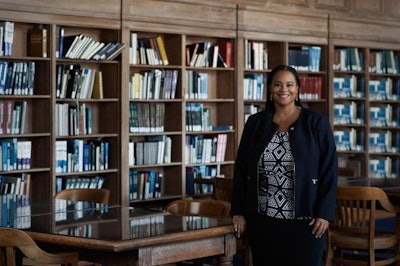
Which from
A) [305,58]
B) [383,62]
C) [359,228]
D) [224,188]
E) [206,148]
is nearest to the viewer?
[359,228]

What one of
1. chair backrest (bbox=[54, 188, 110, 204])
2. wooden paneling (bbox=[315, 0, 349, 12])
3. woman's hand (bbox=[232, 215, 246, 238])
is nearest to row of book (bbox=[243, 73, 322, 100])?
wooden paneling (bbox=[315, 0, 349, 12])

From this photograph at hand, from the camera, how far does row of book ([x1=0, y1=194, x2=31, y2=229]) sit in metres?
4.05

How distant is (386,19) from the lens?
10062mm

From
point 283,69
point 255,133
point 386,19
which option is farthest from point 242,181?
point 386,19

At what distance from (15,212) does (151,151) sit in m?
3.39

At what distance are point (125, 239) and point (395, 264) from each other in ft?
11.0

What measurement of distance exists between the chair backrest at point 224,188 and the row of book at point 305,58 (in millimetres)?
3214

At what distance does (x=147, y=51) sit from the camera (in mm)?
7816

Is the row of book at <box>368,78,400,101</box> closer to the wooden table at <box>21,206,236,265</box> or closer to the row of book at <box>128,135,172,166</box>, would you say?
the row of book at <box>128,135,172,166</box>

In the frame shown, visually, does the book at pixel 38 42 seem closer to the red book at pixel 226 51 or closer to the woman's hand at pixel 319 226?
the red book at pixel 226 51

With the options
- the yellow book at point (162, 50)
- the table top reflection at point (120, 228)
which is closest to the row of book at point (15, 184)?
the yellow book at point (162, 50)

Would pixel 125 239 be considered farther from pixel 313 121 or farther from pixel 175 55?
pixel 175 55

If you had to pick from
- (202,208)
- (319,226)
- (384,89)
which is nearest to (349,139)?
(384,89)

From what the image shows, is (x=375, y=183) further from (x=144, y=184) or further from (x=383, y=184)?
(x=144, y=184)
